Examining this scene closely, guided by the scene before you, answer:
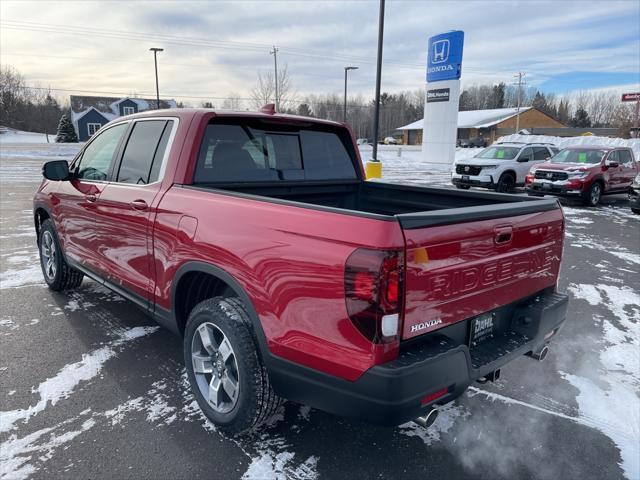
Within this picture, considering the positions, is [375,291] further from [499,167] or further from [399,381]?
[499,167]

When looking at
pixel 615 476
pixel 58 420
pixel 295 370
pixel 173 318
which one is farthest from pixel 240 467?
pixel 615 476

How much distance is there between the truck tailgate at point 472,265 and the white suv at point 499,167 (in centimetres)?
1392

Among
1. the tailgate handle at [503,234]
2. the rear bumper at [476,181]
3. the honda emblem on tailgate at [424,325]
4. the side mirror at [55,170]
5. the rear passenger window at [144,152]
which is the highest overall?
the rear passenger window at [144,152]

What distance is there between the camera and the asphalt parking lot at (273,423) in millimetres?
2533

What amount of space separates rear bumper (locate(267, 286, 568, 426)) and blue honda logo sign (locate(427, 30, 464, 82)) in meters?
29.1

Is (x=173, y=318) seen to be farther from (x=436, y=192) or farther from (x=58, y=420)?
(x=436, y=192)

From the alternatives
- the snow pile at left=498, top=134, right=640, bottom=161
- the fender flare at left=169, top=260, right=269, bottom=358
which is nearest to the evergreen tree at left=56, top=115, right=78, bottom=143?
the snow pile at left=498, top=134, right=640, bottom=161

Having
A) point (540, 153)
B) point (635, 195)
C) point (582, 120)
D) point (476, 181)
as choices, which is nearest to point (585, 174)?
point (635, 195)

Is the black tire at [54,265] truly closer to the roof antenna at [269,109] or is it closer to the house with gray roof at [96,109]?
the roof antenna at [269,109]

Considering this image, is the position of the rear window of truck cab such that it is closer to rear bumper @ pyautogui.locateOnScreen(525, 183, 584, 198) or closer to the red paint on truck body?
the red paint on truck body

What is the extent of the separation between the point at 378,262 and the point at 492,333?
1.17 metres

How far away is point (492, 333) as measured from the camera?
8.80ft

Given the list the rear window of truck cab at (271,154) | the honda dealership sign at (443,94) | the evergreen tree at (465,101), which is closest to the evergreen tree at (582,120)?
the evergreen tree at (465,101)

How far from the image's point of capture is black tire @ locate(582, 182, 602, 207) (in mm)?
13852
